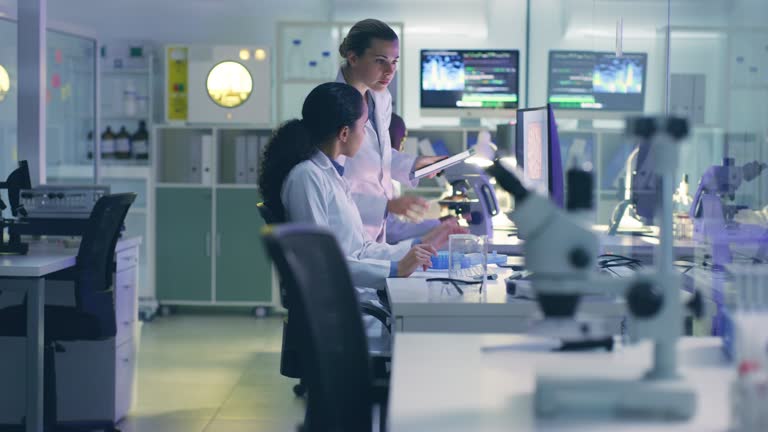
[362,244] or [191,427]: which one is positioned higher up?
[362,244]

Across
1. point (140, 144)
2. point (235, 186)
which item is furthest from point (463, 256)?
point (140, 144)

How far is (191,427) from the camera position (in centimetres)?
435

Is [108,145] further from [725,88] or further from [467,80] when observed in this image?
[725,88]

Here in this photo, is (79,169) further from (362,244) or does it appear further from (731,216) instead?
(731,216)

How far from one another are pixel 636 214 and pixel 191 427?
2.19 metres

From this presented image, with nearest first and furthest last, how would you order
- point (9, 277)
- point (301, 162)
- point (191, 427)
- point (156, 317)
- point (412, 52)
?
1. point (301, 162)
2. point (9, 277)
3. point (191, 427)
4. point (156, 317)
5. point (412, 52)

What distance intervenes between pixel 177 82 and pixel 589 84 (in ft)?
10.4

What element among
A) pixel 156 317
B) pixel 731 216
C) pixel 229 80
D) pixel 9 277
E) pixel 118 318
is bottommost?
pixel 156 317

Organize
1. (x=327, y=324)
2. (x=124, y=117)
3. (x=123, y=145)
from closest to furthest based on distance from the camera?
(x=327, y=324)
(x=123, y=145)
(x=124, y=117)

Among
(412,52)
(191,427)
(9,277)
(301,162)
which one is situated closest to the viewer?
(301,162)

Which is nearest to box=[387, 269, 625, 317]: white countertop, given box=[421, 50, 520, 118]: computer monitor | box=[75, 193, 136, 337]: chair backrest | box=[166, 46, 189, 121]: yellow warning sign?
box=[75, 193, 136, 337]: chair backrest

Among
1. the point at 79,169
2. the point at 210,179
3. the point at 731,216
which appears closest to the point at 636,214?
the point at 731,216

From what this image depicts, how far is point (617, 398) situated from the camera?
148 cm

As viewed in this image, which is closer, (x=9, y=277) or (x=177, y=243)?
(x=9, y=277)
